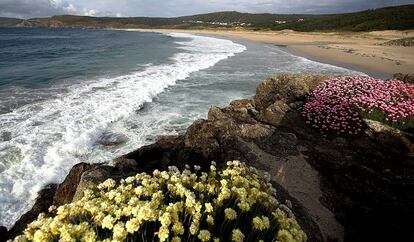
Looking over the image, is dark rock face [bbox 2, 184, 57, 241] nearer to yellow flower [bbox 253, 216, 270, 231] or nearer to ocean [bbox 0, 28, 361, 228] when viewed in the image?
ocean [bbox 0, 28, 361, 228]

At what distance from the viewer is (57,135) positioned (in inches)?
487

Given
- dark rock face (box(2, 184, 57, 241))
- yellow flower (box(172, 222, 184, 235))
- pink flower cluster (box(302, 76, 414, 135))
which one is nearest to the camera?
yellow flower (box(172, 222, 184, 235))

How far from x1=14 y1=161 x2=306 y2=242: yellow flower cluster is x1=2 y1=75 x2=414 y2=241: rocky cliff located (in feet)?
5.16

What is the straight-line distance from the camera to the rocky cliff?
625cm

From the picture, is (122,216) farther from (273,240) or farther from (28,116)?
(28,116)

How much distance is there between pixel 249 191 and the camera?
4.38 meters

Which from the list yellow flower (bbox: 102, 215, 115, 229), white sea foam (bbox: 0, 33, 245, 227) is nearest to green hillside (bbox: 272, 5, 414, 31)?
white sea foam (bbox: 0, 33, 245, 227)

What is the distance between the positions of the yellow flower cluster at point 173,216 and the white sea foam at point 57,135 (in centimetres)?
510

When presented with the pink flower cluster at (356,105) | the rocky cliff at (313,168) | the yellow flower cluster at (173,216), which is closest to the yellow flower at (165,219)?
the yellow flower cluster at (173,216)

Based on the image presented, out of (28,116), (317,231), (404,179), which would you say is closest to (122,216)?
(317,231)

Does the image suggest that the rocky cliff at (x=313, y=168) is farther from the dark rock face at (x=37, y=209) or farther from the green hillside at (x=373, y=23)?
the green hillside at (x=373, y=23)

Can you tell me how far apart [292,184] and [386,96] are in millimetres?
6942

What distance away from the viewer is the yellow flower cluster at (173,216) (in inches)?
140

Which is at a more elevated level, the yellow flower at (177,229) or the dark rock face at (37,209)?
the yellow flower at (177,229)
